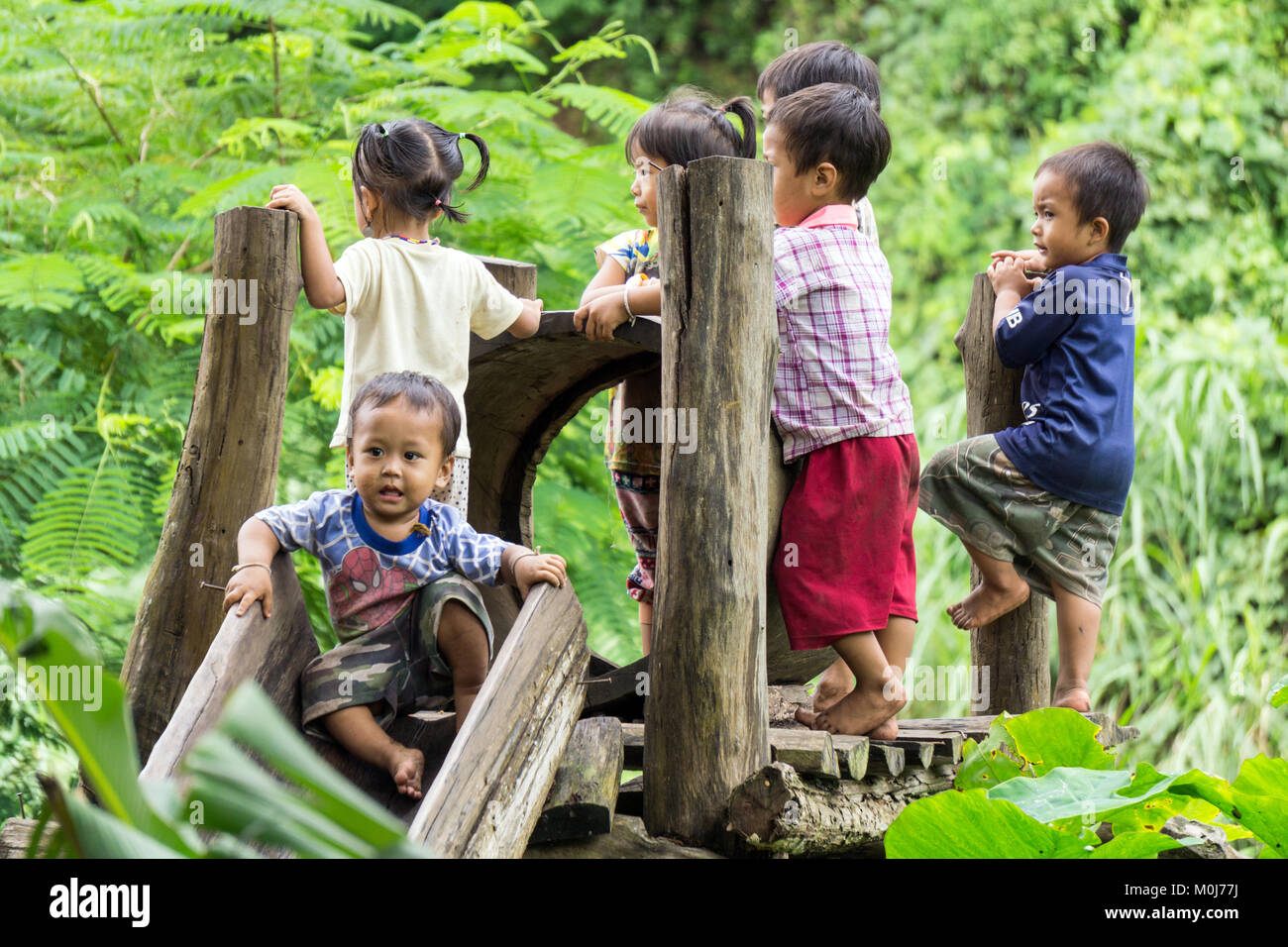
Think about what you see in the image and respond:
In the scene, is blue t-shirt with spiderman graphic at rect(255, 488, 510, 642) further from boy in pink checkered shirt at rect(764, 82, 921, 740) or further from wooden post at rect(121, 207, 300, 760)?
boy in pink checkered shirt at rect(764, 82, 921, 740)

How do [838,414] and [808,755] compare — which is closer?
[808,755]

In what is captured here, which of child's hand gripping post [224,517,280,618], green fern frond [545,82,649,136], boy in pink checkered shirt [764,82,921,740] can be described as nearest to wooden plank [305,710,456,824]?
child's hand gripping post [224,517,280,618]

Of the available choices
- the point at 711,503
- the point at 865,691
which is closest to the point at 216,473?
the point at 711,503

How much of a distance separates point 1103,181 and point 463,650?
2117 mm

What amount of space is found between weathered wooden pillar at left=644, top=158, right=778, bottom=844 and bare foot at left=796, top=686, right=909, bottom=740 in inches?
17.2

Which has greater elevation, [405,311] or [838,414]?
[405,311]

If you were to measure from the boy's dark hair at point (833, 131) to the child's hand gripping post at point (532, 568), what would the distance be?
120 cm

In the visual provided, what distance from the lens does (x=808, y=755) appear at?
9.23 ft

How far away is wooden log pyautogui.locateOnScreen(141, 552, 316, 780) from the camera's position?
2.37m

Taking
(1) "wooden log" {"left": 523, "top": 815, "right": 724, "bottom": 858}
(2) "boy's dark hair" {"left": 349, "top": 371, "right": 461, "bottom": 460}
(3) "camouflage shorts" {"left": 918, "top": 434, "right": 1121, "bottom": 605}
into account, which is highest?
(2) "boy's dark hair" {"left": 349, "top": 371, "right": 461, "bottom": 460}

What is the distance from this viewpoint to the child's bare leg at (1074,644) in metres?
3.49

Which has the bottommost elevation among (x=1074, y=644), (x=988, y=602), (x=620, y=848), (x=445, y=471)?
(x=620, y=848)

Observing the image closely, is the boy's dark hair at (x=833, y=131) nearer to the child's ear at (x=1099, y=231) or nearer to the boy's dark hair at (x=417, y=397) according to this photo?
the child's ear at (x=1099, y=231)

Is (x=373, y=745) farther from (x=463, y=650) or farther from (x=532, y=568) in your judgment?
(x=532, y=568)
